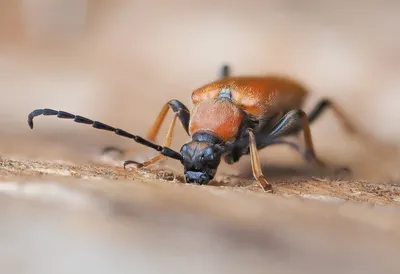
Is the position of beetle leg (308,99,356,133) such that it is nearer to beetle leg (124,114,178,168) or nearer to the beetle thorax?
the beetle thorax

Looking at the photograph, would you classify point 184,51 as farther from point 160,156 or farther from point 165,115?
point 160,156

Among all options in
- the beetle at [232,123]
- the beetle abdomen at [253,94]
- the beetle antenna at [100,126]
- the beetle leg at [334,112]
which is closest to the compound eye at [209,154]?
the beetle at [232,123]

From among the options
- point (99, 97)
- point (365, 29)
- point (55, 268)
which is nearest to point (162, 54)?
point (99, 97)

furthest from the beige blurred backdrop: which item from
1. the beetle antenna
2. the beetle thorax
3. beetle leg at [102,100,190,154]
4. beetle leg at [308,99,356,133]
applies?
the beetle antenna

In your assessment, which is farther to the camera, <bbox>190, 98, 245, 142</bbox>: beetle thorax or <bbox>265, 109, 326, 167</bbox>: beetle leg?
<bbox>265, 109, 326, 167</bbox>: beetle leg

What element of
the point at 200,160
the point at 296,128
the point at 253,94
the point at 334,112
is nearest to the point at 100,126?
the point at 200,160

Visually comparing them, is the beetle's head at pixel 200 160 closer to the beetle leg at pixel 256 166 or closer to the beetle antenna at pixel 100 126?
the beetle antenna at pixel 100 126

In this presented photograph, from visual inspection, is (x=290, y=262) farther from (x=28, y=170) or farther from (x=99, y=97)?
(x=99, y=97)
